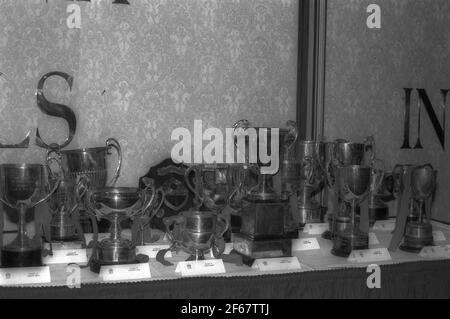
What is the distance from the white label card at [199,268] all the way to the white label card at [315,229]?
0.57 metres

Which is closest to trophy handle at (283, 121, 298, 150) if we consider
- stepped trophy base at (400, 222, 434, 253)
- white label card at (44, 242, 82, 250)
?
stepped trophy base at (400, 222, 434, 253)

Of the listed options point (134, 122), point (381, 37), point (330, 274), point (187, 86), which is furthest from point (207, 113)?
point (330, 274)

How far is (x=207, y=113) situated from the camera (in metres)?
2.59

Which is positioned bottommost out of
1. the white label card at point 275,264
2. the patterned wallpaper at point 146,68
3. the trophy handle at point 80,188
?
the white label card at point 275,264

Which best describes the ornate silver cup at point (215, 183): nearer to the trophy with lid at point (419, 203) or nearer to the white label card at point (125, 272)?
the white label card at point (125, 272)

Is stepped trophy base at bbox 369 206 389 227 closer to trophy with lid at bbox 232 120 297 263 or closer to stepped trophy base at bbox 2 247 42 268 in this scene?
trophy with lid at bbox 232 120 297 263

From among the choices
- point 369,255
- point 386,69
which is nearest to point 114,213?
point 369,255

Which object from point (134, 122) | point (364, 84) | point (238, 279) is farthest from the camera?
point (364, 84)

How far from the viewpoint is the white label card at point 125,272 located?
1.34 meters

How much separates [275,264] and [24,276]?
65cm

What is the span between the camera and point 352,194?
1625 millimetres

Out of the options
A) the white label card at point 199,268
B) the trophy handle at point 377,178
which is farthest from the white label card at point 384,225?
the white label card at point 199,268
